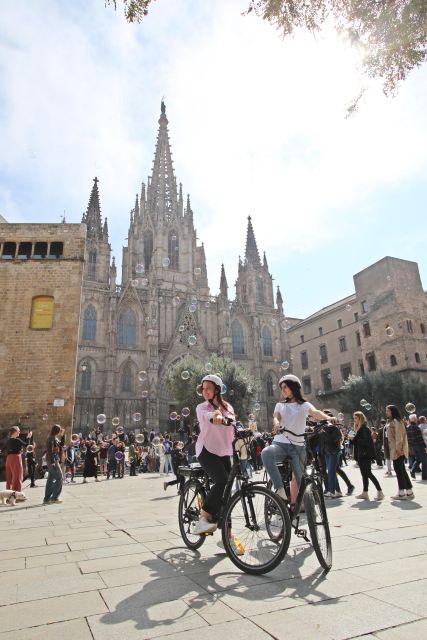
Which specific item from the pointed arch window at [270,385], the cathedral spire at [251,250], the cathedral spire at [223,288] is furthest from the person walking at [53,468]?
the cathedral spire at [251,250]

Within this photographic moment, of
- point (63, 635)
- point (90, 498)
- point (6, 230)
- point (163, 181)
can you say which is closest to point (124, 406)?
point (6, 230)

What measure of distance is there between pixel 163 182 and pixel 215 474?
60206 millimetres

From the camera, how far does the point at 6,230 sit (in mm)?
18141

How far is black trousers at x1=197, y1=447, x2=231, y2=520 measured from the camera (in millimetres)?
3750

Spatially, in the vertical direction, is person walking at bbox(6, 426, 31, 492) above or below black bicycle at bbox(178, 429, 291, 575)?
above

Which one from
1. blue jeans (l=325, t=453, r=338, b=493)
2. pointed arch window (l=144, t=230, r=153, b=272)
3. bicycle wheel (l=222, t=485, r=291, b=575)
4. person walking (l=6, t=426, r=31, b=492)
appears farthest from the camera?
pointed arch window (l=144, t=230, r=153, b=272)

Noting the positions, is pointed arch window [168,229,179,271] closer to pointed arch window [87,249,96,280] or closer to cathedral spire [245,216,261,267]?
pointed arch window [87,249,96,280]

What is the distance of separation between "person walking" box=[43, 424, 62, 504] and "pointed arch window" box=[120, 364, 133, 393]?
3270 centimetres

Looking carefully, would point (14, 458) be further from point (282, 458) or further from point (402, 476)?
point (402, 476)

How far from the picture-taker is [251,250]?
2367 inches

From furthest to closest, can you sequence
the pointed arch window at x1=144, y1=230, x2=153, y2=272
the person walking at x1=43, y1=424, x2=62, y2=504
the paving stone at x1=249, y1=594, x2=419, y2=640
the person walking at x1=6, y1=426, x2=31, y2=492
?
the pointed arch window at x1=144, y1=230, x2=153, y2=272, the person walking at x1=6, y1=426, x2=31, y2=492, the person walking at x1=43, y1=424, x2=62, y2=504, the paving stone at x1=249, y1=594, x2=419, y2=640

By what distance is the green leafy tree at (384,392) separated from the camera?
30.5 meters

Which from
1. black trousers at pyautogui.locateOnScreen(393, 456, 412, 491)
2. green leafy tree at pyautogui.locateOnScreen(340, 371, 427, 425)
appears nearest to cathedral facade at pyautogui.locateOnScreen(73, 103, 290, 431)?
green leafy tree at pyautogui.locateOnScreen(340, 371, 427, 425)

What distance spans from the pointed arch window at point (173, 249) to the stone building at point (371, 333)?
19255 millimetres
